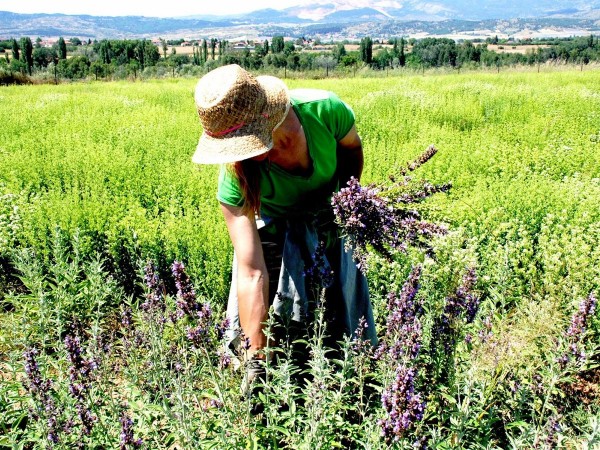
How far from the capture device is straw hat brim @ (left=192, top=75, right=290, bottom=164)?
1.71 meters

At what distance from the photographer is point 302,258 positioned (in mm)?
2152

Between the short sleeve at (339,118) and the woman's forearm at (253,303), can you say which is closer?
the woman's forearm at (253,303)

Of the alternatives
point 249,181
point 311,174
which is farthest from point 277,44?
point 249,181

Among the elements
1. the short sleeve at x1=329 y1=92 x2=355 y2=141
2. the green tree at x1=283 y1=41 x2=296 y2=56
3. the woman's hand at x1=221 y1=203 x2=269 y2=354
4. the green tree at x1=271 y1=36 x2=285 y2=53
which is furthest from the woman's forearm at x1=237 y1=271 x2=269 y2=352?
the green tree at x1=271 y1=36 x2=285 y2=53

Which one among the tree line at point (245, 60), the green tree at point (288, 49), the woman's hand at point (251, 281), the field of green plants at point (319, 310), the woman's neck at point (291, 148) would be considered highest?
the green tree at point (288, 49)

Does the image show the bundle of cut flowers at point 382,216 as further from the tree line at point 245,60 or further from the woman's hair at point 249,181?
the tree line at point 245,60

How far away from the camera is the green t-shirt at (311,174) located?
6.69ft

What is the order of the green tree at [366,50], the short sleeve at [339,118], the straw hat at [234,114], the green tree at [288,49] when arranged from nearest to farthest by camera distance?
the straw hat at [234,114] < the short sleeve at [339,118] < the green tree at [366,50] < the green tree at [288,49]

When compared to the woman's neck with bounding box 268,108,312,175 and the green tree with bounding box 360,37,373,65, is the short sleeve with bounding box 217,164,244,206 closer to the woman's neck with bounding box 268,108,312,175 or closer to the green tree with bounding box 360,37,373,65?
the woman's neck with bounding box 268,108,312,175

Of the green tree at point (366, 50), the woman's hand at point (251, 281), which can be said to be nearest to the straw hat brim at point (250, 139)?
the woman's hand at point (251, 281)

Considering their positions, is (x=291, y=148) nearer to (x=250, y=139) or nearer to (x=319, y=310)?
(x=250, y=139)

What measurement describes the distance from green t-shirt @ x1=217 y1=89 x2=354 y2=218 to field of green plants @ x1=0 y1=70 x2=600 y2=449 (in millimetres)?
381

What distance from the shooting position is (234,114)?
1.71 metres

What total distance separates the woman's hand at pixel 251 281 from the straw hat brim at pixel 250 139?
0.28m
